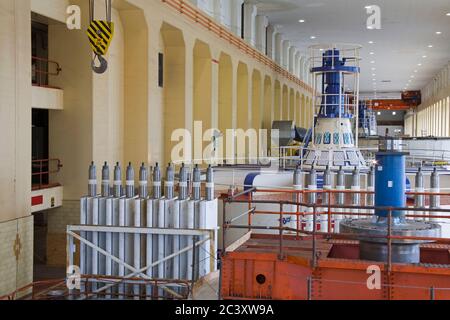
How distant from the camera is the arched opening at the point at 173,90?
20547 millimetres

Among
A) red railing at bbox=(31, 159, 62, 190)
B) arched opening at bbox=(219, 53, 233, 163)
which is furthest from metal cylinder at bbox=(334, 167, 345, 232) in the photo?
arched opening at bbox=(219, 53, 233, 163)

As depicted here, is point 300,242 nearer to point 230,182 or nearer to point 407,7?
point 230,182

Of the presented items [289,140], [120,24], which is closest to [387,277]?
[120,24]

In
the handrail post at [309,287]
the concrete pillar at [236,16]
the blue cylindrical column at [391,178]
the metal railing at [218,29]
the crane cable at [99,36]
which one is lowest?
the handrail post at [309,287]

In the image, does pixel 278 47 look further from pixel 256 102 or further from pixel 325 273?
pixel 325 273

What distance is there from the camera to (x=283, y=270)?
26.8 feet

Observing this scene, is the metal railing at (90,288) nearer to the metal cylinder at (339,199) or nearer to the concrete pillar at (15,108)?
the concrete pillar at (15,108)

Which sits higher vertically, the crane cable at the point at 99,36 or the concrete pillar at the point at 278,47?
the concrete pillar at the point at 278,47

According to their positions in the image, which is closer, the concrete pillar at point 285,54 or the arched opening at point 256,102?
the arched opening at point 256,102

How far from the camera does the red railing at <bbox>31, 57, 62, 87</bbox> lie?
48.2ft

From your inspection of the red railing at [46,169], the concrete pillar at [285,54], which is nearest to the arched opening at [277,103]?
the concrete pillar at [285,54]

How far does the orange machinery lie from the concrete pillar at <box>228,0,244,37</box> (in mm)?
20060

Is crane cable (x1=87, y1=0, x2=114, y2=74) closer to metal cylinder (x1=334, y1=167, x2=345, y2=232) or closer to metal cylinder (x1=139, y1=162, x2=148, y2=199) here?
metal cylinder (x1=139, y1=162, x2=148, y2=199)

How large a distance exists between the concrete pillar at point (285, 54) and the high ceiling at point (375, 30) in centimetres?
57
